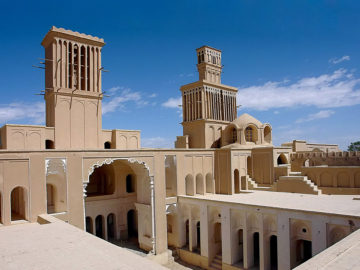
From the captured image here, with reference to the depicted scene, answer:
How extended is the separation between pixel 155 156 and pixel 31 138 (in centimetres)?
839

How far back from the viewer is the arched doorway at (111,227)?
977 inches

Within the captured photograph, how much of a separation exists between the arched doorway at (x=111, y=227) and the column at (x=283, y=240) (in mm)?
13891

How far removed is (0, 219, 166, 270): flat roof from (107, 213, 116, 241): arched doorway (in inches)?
496

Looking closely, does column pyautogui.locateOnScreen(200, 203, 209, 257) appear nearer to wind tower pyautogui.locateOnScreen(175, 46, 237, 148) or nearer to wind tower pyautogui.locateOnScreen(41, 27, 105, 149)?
wind tower pyautogui.locateOnScreen(175, 46, 237, 148)

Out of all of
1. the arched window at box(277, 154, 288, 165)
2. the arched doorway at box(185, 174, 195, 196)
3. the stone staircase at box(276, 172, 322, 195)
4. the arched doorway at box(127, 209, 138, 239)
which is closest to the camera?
the stone staircase at box(276, 172, 322, 195)

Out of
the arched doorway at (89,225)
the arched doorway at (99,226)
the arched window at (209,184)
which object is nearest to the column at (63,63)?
the arched doorway at (89,225)

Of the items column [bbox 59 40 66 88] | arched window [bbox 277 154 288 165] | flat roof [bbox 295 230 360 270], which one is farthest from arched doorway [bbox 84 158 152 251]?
flat roof [bbox 295 230 360 270]

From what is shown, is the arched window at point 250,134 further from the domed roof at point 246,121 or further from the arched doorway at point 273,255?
the arched doorway at point 273,255

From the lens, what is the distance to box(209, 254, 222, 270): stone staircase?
1975 cm

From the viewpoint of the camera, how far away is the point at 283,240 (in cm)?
1598

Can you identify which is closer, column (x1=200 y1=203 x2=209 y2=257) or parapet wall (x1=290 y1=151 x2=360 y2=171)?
column (x1=200 y1=203 x2=209 y2=257)

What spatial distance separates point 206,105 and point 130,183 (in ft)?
35.1

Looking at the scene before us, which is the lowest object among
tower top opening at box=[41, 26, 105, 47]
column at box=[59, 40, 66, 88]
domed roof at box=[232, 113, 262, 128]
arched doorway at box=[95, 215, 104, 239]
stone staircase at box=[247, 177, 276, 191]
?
arched doorway at box=[95, 215, 104, 239]

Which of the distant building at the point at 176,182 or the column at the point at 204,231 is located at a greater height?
the distant building at the point at 176,182
